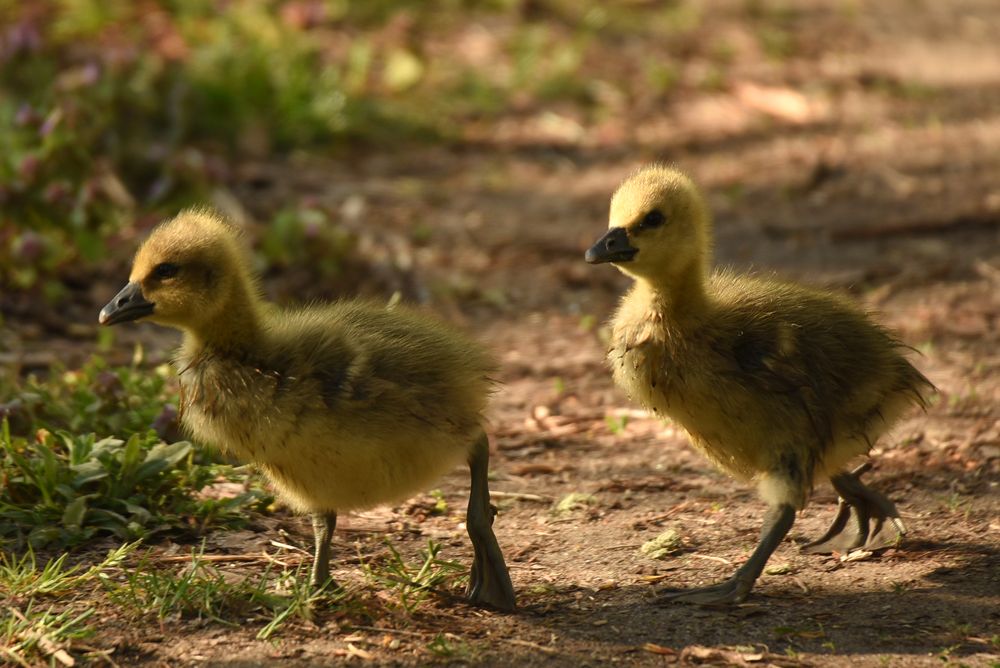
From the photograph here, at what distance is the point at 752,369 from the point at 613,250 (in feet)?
2.11

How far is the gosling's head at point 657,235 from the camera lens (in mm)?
4605

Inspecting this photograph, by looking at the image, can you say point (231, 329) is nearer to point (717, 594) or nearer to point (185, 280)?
point (185, 280)

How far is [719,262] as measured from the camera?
8.09 m

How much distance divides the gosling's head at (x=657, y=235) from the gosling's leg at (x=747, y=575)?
89cm

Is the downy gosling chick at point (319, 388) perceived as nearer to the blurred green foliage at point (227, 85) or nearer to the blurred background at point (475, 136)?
the blurred background at point (475, 136)

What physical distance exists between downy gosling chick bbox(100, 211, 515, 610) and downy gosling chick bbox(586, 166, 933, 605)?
61cm

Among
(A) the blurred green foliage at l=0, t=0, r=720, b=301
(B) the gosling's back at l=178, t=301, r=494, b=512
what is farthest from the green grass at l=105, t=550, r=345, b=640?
(A) the blurred green foliage at l=0, t=0, r=720, b=301

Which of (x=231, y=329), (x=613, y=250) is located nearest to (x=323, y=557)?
(x=231, y=329)

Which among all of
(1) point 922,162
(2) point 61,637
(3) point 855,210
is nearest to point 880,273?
(3) point 855,210

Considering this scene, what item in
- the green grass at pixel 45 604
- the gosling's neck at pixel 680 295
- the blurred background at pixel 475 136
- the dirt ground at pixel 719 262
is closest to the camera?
the green grass at pixel 45 604

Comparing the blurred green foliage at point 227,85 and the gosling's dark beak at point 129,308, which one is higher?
the gosling's dark beak at point 129,308

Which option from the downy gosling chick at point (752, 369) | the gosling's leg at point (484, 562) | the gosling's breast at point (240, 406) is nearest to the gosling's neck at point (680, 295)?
the downy gosling chick at point (752, 369)

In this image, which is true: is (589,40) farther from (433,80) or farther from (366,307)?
(366,307)

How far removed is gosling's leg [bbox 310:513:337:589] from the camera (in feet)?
13.9
